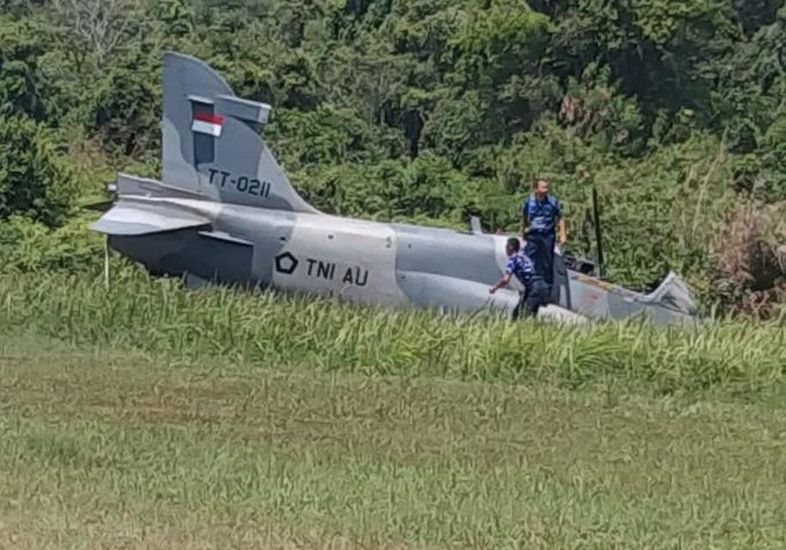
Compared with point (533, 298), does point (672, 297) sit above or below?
below

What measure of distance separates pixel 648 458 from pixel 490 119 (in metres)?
31.3

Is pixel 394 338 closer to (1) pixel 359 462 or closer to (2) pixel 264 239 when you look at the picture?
(2) pixel 264 239

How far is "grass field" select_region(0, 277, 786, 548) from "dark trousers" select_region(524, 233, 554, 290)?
2.07 m

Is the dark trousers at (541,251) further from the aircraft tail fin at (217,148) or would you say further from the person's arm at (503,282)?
the aircraft tail fin at (217,148)

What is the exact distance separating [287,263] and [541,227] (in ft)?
10.3

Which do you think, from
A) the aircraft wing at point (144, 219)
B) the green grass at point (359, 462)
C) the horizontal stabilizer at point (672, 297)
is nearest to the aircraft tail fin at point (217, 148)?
the aircraft wing at point (144, 219)

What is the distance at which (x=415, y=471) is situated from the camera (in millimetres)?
7621

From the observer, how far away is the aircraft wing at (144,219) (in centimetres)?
1608

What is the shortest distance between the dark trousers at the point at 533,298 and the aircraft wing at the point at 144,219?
12.6 ft

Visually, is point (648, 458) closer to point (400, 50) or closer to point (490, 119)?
point (490, 119)

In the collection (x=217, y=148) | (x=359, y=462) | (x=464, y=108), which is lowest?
(x=464, y=108)

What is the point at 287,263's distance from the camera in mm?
16500

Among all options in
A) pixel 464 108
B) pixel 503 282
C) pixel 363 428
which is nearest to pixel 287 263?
pixel 503 282

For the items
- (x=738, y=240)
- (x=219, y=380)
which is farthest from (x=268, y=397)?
(x=738, y=240)
